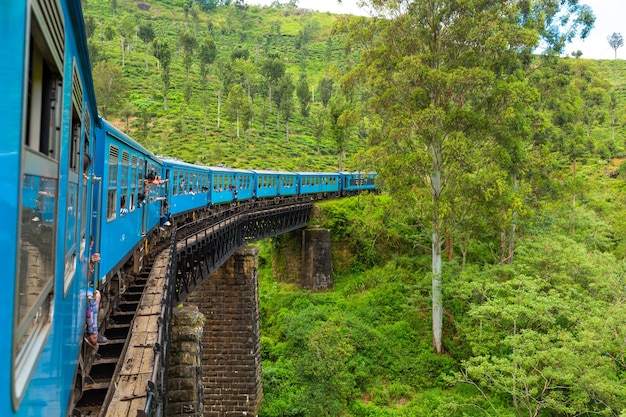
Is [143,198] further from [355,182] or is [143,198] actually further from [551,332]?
[355,182]

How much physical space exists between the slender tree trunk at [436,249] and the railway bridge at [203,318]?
23.8 feet

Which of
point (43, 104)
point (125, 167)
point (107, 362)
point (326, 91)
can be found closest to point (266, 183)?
point (125, 167)

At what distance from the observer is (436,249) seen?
18.5m

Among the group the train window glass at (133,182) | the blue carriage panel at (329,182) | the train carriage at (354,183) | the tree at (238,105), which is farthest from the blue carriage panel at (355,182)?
the train window glass at (133,182)

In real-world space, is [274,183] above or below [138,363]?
above

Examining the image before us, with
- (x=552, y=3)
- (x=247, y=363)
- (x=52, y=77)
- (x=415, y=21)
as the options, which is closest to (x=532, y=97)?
(x=415, y=21)

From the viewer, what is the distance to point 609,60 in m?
100

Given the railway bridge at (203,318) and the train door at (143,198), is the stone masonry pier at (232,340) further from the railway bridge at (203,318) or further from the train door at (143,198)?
the train door at (143,198)

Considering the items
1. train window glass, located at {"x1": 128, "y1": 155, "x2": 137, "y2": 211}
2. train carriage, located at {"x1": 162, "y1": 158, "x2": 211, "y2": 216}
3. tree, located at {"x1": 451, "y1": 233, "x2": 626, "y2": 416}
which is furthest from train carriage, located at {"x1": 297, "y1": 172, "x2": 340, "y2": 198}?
train window glass, located at {"x1": 128, "y1": 155, "x2": 137, "y2": 211}

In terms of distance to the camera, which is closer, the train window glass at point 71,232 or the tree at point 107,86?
the train window glass at point 71,232

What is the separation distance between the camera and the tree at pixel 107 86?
168 feet

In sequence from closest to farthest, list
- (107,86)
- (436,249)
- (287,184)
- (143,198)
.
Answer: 1. (143,198)
2. (436,249)
3. (287,184)
4. (107,86)

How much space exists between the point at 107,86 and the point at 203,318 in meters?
49.2

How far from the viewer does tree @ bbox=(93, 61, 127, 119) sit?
168ft
